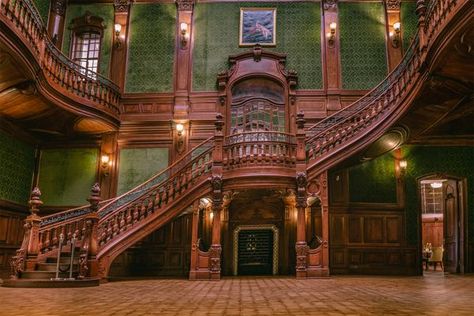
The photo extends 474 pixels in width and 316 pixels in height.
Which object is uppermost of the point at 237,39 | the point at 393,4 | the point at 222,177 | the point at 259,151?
the point at 393,4

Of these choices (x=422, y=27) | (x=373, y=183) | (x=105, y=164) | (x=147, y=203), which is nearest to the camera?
(x=422, y=27)

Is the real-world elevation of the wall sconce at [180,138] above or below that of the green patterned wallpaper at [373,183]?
above

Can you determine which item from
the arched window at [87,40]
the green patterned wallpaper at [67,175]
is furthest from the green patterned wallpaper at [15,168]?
the arched window at [87,40]

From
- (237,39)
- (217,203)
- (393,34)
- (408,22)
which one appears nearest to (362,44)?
(393,34)

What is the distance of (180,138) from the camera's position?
508 inches

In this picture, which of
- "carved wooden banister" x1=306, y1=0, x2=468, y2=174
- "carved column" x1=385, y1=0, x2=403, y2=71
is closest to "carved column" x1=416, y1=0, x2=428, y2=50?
"carved wooden banister" x1=306, y1=0, x2=468, y2=174

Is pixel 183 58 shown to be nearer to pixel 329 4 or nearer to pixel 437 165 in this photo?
pixel 329 4

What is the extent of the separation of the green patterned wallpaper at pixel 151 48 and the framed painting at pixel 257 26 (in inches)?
86.5

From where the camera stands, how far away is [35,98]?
419 inches

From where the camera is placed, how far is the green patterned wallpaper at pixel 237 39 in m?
13.5

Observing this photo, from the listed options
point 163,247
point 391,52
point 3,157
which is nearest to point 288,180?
point 163,247

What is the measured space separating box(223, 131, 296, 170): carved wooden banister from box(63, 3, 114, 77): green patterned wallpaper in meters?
5.58

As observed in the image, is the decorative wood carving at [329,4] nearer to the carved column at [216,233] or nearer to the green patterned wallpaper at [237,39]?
the green patterned wallpaper at [237,39]

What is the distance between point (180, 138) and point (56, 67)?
3764 millimetres
